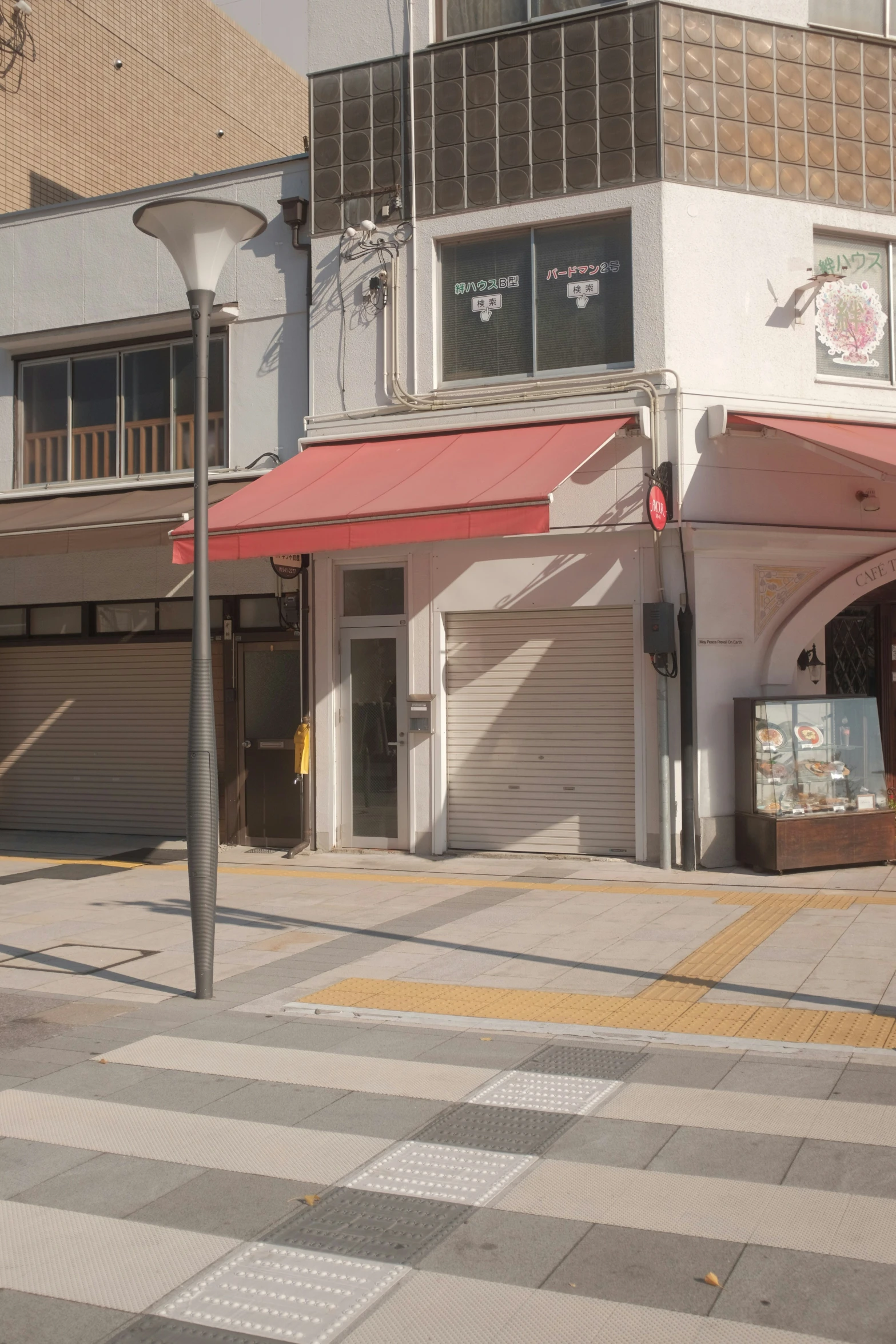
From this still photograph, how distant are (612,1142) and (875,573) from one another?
29.5 ft

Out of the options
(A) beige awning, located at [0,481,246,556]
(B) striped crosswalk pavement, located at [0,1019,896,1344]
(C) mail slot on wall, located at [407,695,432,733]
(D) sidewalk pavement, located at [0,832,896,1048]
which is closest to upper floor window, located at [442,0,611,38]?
(A) beige awning, located at [0,481,246,556]

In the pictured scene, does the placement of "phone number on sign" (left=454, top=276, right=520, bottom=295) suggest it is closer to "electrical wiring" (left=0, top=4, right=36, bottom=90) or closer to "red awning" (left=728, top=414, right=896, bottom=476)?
"red awning" (left=728, top=414, right=896, bottom=476)

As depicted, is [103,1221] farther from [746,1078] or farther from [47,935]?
[47,935]

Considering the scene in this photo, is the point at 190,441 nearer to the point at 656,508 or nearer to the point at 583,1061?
the point at 656,508

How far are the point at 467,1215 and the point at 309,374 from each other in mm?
11228

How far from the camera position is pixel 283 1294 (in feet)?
13.1

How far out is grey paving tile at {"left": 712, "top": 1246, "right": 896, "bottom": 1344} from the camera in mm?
3676

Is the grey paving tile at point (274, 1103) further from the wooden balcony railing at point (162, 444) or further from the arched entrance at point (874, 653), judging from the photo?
the wooden balcony railing at point (162, 444)

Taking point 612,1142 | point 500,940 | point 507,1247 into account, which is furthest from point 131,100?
point 507,1247

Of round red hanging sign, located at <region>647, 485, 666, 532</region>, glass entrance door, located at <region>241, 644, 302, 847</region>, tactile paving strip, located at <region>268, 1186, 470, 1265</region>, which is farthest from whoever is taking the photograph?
glass entrance door, located at <region>241, 644, 302, 847</region>

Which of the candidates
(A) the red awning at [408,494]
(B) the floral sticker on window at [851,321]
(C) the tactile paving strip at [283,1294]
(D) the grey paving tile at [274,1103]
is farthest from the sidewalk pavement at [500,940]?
(B) the floral sticker on window at [851,321]

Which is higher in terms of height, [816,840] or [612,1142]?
[816,840]

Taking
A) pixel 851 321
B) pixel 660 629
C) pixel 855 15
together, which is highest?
pixel 855 15

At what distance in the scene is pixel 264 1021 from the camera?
7301 millimetres
